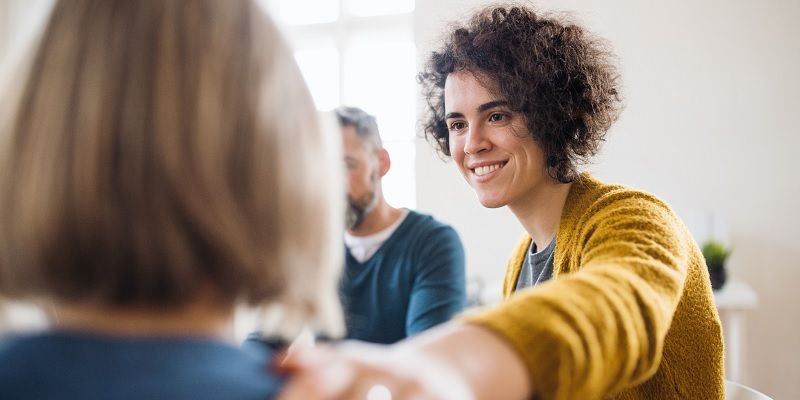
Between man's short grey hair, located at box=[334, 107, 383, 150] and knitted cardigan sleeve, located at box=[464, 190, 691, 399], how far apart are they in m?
1.10

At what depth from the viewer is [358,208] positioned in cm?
180

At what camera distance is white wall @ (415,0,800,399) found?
126 inches

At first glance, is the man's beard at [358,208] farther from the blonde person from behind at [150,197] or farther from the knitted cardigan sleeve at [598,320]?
the blonde person from behind at [150,197]

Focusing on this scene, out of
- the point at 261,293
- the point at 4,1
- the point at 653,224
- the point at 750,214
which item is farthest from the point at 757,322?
the point at 4,1

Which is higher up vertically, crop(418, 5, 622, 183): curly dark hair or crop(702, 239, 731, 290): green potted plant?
crop(418, 5, 622, 183): curly dark hair

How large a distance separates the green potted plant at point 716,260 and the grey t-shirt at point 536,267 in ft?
5.75

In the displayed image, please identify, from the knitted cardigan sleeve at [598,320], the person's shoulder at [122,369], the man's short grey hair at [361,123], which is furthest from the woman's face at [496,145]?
the person's shoulder at [122,369]

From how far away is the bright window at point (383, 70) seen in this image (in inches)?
154

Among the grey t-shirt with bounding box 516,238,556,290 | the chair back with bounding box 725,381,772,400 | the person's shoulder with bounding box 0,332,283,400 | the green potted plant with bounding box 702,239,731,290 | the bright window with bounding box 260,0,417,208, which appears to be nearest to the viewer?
the person's shoulder with bounding box 0,332,283,400

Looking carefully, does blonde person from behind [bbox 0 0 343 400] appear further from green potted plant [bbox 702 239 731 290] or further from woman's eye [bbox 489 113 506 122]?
green potted plant [bbox 702 239 731 290]

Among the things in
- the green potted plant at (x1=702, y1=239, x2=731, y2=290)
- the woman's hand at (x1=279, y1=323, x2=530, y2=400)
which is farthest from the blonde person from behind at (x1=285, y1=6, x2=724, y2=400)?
the green potted plant at (x1=702, y1=239, x2=731, y2=290)

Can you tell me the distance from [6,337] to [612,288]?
19.8 inches

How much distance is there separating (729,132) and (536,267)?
2344 mm

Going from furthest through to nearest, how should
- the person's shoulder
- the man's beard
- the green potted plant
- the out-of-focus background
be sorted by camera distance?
the out-of-focus background
the green potted plant
the man's beard
the person's shoulder
